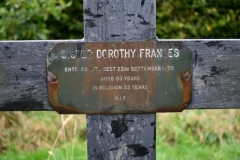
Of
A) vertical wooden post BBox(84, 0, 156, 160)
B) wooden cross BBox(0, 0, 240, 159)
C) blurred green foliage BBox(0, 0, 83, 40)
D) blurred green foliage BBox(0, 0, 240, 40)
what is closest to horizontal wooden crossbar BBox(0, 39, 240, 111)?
wooden cross BBox(0, 0, 240, 159)

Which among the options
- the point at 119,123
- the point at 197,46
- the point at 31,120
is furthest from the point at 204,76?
the point at 31,120

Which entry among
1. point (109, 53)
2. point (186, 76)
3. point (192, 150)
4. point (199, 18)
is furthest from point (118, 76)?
point (199, 18)

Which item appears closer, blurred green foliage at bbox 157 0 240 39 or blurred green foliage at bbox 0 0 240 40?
blurred green foliage at bbox 0 0 240 40

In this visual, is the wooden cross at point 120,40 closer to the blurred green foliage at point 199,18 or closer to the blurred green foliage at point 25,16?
the blurred green foliage at point 25,16

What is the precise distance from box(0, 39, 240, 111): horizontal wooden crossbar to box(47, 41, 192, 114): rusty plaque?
4 centimetres

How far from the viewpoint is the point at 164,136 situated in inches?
137

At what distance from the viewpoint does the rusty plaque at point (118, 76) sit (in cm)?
134

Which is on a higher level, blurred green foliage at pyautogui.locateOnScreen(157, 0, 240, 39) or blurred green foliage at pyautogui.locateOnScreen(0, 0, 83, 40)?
blurred green foliage at pyautogui.locateOnScreen(0, 0, 83, 40)

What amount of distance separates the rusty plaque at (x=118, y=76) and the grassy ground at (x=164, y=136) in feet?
4.95

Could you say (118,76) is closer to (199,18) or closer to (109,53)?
(109,53)

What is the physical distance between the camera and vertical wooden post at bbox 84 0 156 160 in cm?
133

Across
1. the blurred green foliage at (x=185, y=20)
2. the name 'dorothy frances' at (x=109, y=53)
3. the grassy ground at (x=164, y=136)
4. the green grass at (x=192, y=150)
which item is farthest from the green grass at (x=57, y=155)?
the blurred green foliage at (x=185, y=20)

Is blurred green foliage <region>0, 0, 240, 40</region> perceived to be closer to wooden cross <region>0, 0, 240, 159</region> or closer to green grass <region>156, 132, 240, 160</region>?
green grass <region>156, 132, 240, 160</region>

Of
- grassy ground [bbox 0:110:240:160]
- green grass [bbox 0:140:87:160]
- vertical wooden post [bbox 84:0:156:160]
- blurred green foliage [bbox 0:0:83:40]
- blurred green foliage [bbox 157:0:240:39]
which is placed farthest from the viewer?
blurred green foliage [bbox 157:0:240:39]
